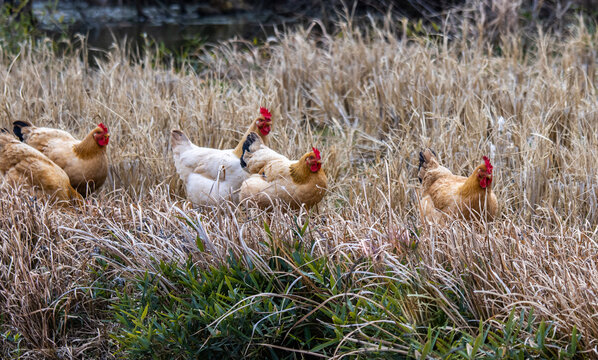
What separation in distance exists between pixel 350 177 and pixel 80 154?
1.83m

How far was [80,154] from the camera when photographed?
4387mm

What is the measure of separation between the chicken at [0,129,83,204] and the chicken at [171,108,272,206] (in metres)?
0.68

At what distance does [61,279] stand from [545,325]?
2.26m

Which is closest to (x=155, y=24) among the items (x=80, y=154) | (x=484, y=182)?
(x=80, y=154)

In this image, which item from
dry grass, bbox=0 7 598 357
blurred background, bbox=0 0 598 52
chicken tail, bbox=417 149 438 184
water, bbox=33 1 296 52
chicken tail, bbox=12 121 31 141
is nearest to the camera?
dry grass, bbox=0 7 598 357

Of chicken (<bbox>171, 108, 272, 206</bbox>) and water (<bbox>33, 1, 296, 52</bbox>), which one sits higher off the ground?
chicken (<bbox>171, 108, 272, 206</bbox>)

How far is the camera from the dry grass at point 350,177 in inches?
119

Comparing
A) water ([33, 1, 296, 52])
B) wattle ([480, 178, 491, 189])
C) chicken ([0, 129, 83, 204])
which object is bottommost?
water ([33, 1, 296, 52])

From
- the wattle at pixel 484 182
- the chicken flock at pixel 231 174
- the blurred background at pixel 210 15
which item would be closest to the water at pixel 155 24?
the blurred background at pixel 210 15

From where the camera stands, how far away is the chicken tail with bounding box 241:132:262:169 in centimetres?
414

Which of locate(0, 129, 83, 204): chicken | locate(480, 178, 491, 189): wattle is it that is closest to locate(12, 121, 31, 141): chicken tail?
locate(0, 129, 83, 204): chicken

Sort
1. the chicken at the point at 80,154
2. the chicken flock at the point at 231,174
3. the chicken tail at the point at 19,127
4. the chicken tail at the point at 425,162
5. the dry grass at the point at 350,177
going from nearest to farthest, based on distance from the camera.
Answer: the dry grass at the point at 350,177 → the chicken flock at the point at 231,174 → the chicken tail at the point at 425,162 → the chicken at the point at 80,154 → the chicken tail at the point at 19,127

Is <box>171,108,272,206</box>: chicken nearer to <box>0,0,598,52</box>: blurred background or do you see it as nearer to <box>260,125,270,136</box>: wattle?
<box>260,125,270,136</box>: wattle

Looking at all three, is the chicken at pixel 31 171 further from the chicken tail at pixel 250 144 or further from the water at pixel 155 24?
the water at pixel 155 24
